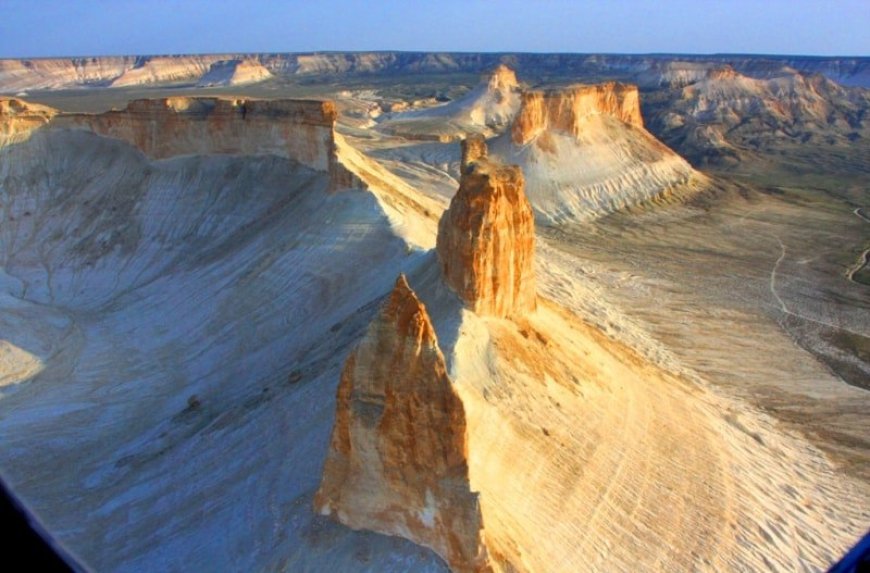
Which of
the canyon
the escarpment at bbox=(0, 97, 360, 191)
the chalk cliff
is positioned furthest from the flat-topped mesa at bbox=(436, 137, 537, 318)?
the chalk cliff

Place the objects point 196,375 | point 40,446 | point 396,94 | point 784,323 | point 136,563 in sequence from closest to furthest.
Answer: point 136,563 < point 40,446 < point 196,375 < point 784,323 < point 396,94

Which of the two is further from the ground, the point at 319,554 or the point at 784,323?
the point at 319,554

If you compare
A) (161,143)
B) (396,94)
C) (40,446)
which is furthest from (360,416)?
(396,94)

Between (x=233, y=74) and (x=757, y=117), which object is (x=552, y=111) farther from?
(x=233, y=74)

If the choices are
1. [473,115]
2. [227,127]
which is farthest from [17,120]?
[473,115]

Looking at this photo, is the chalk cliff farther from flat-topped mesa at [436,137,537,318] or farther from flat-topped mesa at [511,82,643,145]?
flat-topped mesa at [436,137,537,318]

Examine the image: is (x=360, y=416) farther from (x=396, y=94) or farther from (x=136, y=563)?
(x=396, y=94)
